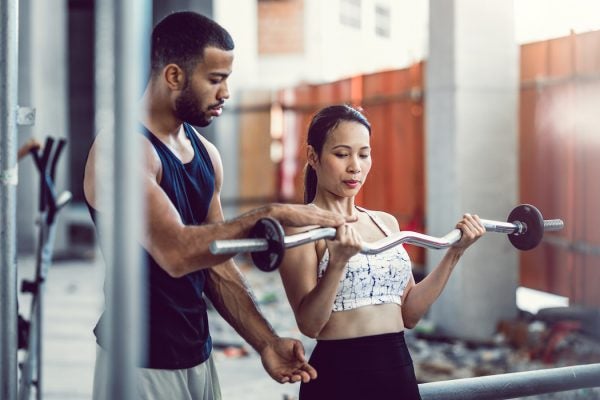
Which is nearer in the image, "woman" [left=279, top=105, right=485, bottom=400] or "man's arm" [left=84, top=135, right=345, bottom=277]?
"man's arm" [left=84, top=135, right=345, bottom=277]

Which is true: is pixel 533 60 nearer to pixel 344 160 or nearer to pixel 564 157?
pixel 564 157

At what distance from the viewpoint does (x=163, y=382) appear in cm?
203

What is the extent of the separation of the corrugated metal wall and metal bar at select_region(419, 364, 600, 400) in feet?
10.6

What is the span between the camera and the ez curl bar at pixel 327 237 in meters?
1.55

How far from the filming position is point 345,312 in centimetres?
206

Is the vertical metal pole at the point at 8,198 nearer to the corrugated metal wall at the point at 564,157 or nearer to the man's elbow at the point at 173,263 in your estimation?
the man's elbow at the point at 173,263

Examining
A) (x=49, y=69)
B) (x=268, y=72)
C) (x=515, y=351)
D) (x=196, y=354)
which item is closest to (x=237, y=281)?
(x=196, y=354)

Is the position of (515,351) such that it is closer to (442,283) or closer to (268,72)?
(442,283)

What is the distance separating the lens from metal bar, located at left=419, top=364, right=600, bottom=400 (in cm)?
233

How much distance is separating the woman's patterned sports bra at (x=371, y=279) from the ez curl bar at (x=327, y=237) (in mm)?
123

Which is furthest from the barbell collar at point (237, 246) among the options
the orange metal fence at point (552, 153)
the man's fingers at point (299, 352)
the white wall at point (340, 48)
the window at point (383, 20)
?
the white wall at point (340, 48)

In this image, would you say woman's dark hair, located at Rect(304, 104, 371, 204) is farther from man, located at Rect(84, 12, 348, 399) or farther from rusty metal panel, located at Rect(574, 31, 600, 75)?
rusty metal panel, located at Rect(574, 31, 600, 75)

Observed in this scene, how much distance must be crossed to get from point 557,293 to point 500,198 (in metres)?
0.78

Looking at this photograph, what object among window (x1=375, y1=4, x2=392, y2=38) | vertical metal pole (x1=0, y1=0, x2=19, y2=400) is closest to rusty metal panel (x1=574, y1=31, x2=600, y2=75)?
vertical metal pole (x1=0, y1=0, x2=19, y2=400)
